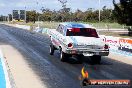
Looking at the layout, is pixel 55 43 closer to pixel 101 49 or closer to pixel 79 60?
pixel 79 60

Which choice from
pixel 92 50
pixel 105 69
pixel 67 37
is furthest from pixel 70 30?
pixel 105 69

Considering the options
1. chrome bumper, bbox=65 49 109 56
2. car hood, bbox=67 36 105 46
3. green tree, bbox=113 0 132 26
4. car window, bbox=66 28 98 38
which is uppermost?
green tree, bbox=113 0 132 26

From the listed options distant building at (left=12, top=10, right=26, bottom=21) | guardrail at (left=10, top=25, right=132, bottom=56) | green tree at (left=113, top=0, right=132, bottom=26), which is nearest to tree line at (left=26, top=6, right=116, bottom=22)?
distant building at (left=12, top=10, right=26, bottom=21)

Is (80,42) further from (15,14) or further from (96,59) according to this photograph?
(15,14)

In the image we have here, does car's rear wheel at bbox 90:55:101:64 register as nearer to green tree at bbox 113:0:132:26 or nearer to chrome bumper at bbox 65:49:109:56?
chrome bumper at bbox 65:49:109:56

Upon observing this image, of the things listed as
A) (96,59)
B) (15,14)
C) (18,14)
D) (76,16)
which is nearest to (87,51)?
(96,59)

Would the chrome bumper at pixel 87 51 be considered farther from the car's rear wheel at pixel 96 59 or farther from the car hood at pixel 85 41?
the car's rear wheel at pixel 96 59

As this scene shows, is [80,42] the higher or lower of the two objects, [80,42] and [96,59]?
the higher

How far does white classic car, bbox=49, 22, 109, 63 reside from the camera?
59.5 feet

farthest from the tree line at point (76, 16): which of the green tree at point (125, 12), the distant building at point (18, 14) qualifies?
the green tree at point (125, 12)

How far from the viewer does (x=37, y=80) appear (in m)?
13.2

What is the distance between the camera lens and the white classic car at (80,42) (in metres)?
18.1

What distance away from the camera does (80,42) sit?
1812 centimetres

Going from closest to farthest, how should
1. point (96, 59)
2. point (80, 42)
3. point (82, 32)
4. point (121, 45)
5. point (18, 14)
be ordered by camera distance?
1. point (80, 42)
2. point (96, 59)
3. point (82, 32)
4. point (121, 45)
5. point (18, 14)
